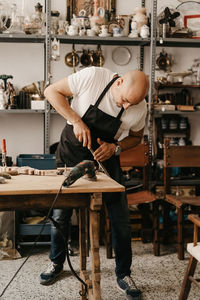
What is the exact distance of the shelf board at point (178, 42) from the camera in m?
3.88

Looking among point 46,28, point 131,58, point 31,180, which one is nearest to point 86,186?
point 31,180

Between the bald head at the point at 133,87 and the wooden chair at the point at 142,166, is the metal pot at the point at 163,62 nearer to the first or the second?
the wooden chair at the point at 142,166

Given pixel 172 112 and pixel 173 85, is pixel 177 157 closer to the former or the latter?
pixel 172 112

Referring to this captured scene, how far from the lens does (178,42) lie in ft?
13.3

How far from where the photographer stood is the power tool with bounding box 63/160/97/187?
191 cm

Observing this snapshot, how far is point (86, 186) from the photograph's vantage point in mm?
1947

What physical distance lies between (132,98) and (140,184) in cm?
169

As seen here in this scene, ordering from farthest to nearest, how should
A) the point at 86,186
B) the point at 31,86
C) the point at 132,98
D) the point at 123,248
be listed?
the point at 31,86
the point at 123,248
the point at 132,98
the point at 86,186

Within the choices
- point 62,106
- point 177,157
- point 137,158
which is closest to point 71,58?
point 137,158

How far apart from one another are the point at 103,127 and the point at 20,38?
5.59 feet

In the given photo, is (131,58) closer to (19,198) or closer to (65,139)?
(65,139)

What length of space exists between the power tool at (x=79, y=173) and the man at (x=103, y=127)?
11.4 inches

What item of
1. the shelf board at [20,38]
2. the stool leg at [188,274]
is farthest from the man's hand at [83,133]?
the shelf board at [20,38]

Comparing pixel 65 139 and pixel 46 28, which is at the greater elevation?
pixel 46 28
